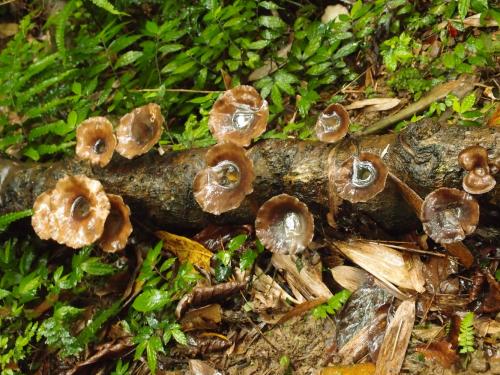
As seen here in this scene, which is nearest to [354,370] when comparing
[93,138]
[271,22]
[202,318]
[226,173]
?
[202,318]

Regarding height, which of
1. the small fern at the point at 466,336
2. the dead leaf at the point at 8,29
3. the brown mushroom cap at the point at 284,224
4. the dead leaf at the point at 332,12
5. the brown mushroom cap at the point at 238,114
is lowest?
the small fern at the point at 466,336

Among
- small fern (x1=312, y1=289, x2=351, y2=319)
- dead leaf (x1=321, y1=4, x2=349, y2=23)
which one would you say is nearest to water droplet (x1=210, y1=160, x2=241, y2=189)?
small fern (x1=312, y1=289, x2=351, y2=319)

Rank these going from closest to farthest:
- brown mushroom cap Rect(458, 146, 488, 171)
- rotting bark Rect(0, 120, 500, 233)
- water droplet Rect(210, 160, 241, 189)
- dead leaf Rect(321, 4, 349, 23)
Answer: brown mushroom cap Rect(458, 146, 488, 171) → rotting bark Rect(0, 120, 500, 233) → water droplet Rect(210, 160, 241, 189) → dead leaf Rect(321, 4, 349, 23)

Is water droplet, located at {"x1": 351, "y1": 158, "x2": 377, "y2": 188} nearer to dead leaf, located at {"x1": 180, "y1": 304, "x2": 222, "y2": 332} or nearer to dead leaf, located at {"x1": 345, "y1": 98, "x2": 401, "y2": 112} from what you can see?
dead leaf, located at {"x1": 345, "y1": 98, "x2": 401, "y2": 112}

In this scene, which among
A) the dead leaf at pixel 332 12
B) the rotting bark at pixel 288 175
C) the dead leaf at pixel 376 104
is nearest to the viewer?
the rotting bark at pixel 288 175

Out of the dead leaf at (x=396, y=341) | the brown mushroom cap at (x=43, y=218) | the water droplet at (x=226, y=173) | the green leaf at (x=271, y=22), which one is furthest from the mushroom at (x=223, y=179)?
the green leaf at (x=271, y=22)

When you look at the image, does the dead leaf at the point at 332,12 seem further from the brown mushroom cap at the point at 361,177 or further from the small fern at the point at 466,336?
the small fern at the point at 466,336
